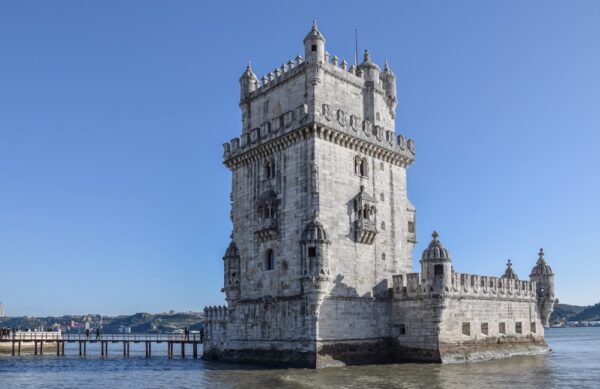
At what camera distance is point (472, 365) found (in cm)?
4356

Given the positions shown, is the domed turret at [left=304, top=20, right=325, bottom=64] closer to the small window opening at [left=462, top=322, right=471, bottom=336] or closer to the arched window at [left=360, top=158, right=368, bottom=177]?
the arched window at [left=360, top=158, right=368, bottom=177]

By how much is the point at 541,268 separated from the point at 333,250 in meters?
25.4

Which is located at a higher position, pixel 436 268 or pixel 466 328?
pixel 436 268

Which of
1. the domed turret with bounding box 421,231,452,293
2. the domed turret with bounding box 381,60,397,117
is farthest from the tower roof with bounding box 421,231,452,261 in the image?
the domed turret with bounding box 381,60,397,117

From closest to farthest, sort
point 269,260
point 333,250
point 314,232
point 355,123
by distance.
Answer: point 314,232 < point 333,250 < point 355,123 < point 269,260

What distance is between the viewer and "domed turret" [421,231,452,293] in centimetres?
4431

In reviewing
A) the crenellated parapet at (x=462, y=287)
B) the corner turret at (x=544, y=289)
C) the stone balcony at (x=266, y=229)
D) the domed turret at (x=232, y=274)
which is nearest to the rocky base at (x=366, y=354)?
the crenellated parapet at (x=462, y=287)

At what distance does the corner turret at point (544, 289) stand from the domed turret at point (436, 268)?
17526mm

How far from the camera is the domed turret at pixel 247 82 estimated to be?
5331 cm

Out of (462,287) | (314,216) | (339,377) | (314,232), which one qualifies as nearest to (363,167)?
(314,216)

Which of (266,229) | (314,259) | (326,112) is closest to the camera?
(314,259)

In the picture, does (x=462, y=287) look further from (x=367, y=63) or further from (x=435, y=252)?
(x=367, y=63)

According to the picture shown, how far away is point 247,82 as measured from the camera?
5347 cm

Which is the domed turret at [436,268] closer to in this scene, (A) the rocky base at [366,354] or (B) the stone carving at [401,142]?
(A) the rocky base at [366,354]
